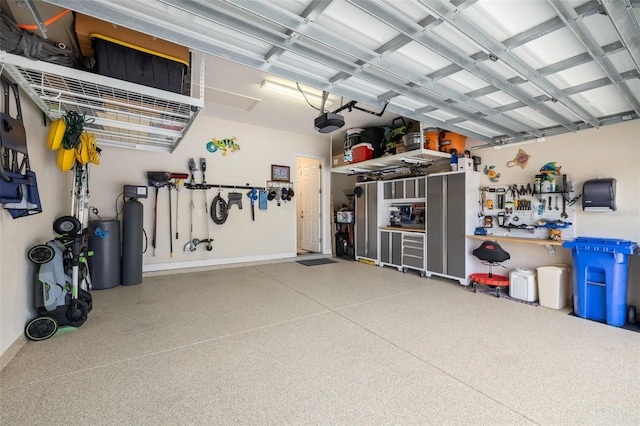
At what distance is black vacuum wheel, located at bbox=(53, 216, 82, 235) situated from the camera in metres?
3.09

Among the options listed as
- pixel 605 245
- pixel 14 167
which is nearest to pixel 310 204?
pixel 605 245

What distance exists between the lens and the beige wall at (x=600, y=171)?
3.33 meters

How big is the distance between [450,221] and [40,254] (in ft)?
17.7

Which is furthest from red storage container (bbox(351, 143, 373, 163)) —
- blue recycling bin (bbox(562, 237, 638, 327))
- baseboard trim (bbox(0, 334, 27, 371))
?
baseboard trim (bbox(0, 334, 27, 371))

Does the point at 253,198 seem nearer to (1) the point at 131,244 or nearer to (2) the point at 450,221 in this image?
(1) the point at 131,244

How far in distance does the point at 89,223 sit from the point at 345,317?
161 inches

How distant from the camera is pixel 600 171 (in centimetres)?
357

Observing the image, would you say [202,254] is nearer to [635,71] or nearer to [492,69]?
[492,69]

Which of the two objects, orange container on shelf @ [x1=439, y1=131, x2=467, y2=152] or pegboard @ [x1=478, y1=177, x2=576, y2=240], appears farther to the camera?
orange container on shelf @ [x1=439, y1=131, x2=467, y2=152]

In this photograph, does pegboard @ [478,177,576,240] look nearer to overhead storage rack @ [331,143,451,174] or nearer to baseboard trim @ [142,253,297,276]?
overhead storage rack @ [331,143,451,174]

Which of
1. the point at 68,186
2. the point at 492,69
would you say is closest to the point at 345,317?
the point at 492,69

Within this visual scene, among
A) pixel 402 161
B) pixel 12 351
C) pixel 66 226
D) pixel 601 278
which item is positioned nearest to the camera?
pixel 12 351

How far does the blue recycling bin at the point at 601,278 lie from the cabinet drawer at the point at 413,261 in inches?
86.2

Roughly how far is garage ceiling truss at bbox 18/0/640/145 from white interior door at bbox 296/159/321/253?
4.47 metres
